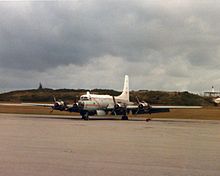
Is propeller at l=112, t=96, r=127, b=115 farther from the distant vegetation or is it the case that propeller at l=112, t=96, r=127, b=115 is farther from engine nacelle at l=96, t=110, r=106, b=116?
the distant vegetation

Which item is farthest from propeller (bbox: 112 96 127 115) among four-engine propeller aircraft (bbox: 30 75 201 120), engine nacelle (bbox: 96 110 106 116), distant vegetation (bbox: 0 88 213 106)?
distant vegetation (bbox: 0 88 213 106)

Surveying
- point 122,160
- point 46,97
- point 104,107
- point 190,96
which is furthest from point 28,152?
point 190,96

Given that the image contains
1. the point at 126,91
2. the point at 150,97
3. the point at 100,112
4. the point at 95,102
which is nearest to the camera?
the point at 95,102

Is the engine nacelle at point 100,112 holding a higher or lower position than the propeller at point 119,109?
lower

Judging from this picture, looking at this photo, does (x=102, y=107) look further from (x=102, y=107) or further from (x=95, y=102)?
(x=95, y=102)

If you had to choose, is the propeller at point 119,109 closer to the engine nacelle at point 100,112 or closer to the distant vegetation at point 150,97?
the engine nacelle at point 100,112

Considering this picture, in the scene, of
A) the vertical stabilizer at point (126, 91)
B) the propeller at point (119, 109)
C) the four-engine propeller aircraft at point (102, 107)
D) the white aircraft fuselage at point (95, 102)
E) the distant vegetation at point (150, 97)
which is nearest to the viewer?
the white aircraft fuselage at point (95, 102)

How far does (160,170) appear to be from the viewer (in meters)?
10.2

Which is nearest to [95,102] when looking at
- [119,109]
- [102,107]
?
[102,107]

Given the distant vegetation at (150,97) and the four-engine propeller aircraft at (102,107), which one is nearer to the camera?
the four-engine propeller aircraft at (102,107)

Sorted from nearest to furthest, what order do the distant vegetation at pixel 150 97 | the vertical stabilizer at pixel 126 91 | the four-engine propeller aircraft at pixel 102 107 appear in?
1. the four-engine propeller aircraft at pixel 102 107
2. the vertical stabilizer at pixel 126 91
3. the distant vegetation at pixel 150 97

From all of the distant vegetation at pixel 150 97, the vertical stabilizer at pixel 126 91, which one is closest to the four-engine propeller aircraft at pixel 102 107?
the vertical stabilizer at pixel 126 91

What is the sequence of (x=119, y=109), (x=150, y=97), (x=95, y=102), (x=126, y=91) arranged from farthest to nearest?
1. (x=150, y=97)
2. (x=126, y=91)
3. (x=119, y=109)
4. (x=95, y=102)

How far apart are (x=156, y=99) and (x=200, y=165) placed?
162m
